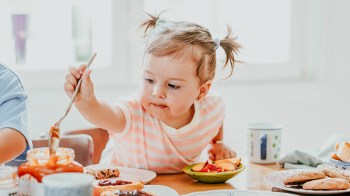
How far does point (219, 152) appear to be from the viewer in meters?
1.84

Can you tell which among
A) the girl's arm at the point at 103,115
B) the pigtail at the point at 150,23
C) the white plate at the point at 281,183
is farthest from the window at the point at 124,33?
Result: the white plate at the point at 281,183

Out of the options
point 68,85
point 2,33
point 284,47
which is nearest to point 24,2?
point 2,33

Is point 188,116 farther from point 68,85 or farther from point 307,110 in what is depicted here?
point 307,110

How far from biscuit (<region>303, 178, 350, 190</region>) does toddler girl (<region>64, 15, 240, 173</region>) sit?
44cm

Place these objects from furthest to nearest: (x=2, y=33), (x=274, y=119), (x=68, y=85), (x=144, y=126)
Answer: (x=274, y=119) < (x=2, y=33) < (x=144, y=126) < (x=68, y=85)

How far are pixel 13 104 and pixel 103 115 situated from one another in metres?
0.23

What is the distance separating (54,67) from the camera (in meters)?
3.08

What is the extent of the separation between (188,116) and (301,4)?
1765 millimetres

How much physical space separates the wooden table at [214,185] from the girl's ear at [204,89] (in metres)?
0.28

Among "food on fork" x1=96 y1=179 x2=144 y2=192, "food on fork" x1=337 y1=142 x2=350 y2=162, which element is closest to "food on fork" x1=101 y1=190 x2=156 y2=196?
"food on fork" x1=96 y1=179 x2=144 y2=192

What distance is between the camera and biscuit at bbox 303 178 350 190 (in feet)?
4.46

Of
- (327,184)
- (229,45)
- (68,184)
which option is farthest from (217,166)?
(68,184)

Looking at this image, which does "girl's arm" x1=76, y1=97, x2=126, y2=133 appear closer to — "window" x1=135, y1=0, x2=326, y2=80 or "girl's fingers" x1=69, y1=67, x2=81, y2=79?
"girl's fingers" x1=69, y1=67, x2=81, y2=79

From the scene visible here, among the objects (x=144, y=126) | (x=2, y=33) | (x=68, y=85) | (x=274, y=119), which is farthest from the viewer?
(x=274, y=119)
